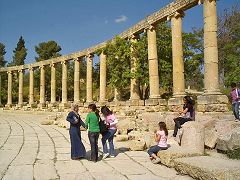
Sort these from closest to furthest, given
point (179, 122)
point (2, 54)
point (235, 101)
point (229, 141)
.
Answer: point (229, 141) < point (179, 122) < point (235, 101) < point (2, 54)

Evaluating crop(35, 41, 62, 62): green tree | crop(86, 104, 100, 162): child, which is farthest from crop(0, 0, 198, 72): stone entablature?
crop(35, 41, 62, 62): green tree

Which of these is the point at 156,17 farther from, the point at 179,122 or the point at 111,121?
the point at 111,121

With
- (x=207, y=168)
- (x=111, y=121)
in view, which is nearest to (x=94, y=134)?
(x=111, y=121)

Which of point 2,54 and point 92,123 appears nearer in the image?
point 92,123

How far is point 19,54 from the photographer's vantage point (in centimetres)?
8725

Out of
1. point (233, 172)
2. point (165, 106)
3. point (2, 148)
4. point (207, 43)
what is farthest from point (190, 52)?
point (233, 172)

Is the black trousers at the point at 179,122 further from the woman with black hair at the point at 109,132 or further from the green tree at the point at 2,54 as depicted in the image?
the green tree at the point at 2,54

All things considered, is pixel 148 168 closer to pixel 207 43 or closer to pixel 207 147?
pixel 207 147

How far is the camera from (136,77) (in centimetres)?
2692

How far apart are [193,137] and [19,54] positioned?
83681 millimetres

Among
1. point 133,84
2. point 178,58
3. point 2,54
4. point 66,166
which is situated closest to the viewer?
point 66,166

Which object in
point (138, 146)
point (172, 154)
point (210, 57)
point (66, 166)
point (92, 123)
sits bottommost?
point (66, 166)

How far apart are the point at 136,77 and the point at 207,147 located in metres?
16.7

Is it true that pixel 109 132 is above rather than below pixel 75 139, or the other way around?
above
